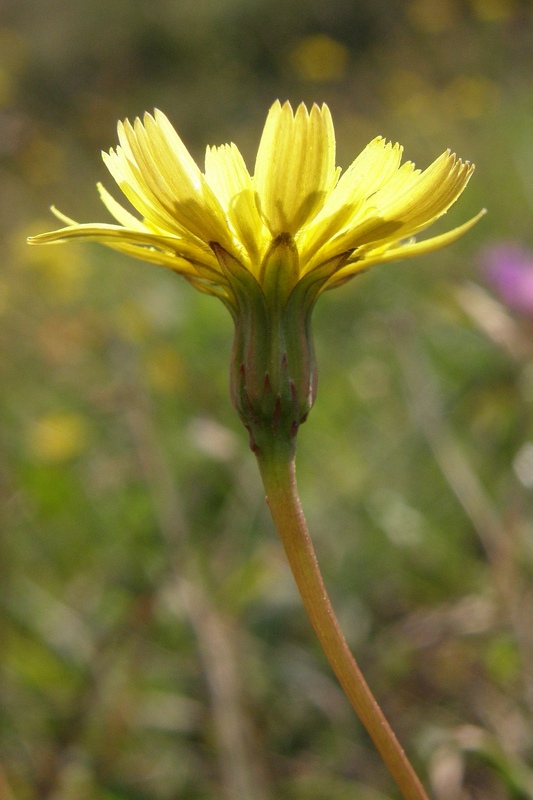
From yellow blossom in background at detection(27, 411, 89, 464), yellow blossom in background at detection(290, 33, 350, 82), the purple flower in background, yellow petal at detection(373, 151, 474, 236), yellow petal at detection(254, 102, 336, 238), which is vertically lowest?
yellow petal at detection(373, 151, 474, 236)

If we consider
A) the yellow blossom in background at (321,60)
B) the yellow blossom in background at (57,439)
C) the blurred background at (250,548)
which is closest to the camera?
the blurred background at (250,548)

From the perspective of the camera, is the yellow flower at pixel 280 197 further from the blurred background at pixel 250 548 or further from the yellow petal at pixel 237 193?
the blurred background at pixel 250 548

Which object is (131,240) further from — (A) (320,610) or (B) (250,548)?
(B) (250,548)

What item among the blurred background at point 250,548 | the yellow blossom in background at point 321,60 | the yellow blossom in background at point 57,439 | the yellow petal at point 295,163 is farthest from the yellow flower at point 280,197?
the yellow blossom in background at point 321,60

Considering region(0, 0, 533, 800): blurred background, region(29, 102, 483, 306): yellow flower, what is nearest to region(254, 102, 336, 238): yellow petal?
region(29, 102, 483, 306): yellow flower

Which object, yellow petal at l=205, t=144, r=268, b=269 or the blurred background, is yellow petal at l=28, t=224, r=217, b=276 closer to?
yellow petal at l=205, t=144, r=268, b=269

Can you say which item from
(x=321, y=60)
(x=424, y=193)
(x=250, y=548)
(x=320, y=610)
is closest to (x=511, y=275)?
(x=250, y=548)
